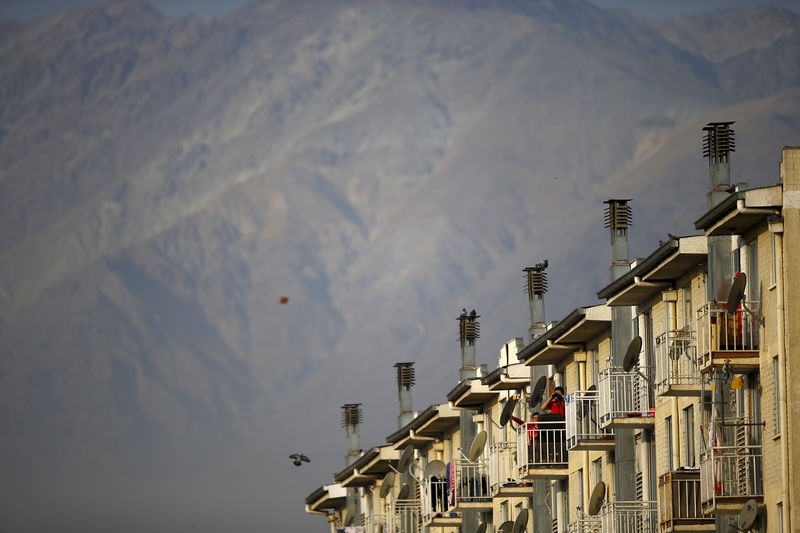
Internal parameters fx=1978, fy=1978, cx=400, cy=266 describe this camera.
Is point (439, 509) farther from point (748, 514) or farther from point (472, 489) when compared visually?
point (748, 514)

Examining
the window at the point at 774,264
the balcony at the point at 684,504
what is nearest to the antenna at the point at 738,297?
the window at the point at 774,264

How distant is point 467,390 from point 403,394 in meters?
22.4

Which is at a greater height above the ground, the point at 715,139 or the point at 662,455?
the point at 715,139

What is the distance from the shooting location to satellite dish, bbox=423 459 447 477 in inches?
2835

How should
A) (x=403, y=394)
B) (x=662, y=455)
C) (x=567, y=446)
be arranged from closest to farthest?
(x=662, y=455), (x=567, y=446), (x=403, y=394)

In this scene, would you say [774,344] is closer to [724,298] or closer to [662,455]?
[724,298]

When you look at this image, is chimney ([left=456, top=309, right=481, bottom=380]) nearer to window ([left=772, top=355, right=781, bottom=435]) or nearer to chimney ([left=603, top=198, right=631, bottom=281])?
chimney ([left=603, top=198, right=631, bottom=281])

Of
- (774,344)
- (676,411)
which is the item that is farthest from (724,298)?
(676,411)

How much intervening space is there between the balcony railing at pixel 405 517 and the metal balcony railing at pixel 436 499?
329 cm

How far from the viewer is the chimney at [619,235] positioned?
56.2 m

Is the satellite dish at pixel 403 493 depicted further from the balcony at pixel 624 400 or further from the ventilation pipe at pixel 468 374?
the balcony at pixel 624 400

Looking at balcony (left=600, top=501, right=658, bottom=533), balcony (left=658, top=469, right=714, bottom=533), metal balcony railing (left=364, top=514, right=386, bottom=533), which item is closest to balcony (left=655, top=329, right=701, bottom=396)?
balcony (left=658, top=469, right=714, bottom=533)

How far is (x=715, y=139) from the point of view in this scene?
47375mm

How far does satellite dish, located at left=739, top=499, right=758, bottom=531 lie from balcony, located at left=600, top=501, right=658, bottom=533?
909cm
